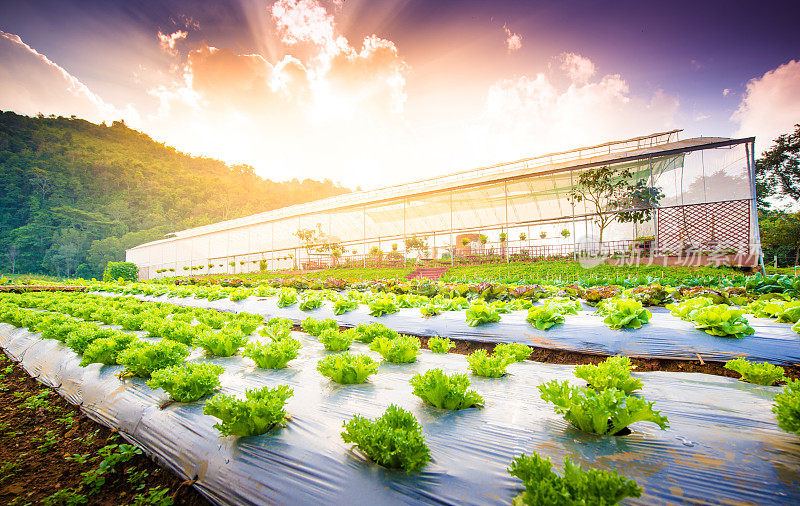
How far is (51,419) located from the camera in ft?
9.94

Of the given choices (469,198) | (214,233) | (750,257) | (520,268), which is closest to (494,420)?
(520,268)

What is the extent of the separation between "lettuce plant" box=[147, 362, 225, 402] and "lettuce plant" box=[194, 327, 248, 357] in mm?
1072

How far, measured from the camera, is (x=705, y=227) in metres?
11.7

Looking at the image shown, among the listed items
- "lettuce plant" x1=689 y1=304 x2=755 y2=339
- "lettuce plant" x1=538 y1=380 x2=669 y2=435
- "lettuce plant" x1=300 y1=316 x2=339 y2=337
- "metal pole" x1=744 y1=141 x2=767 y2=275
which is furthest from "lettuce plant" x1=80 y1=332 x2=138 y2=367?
"metal pole" x1=744 y1=141 x2=767 y2=275

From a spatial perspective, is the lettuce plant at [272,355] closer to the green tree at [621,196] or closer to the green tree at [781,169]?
the green tree at [621,196]

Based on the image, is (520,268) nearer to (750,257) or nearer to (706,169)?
(750,257)

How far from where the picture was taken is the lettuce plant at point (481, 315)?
4.51m

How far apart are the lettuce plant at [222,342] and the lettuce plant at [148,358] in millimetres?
494

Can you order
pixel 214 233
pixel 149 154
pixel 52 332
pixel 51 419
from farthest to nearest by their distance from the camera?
pixel 149 154 < pixel 214 233 < pixel 52 332 < pixel 51 419

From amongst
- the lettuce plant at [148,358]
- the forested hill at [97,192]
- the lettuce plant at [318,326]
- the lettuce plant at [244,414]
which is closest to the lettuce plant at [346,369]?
the lettuce plant at [244,414]

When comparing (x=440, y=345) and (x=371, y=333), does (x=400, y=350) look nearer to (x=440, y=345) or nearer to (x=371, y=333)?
(x=440, y=345)

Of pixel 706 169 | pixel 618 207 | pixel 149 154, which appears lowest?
pixel 618 207

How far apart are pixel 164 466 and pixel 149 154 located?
84.1 meters

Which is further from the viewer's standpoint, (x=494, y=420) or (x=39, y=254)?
(x=39, y=254)
